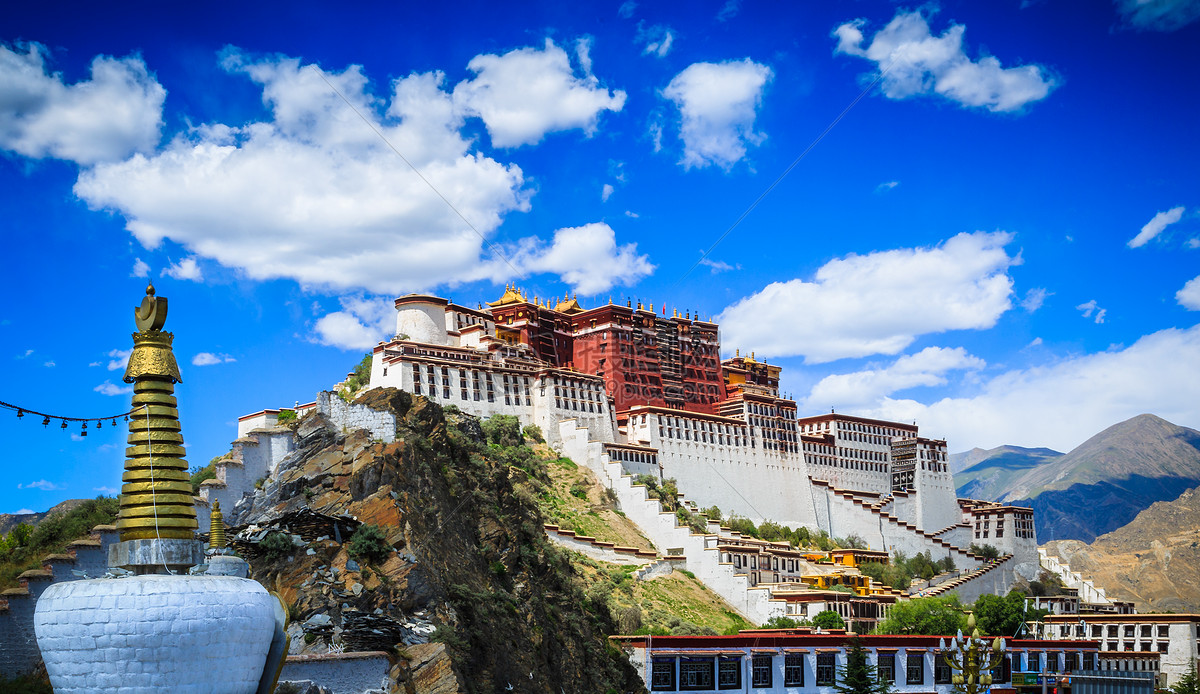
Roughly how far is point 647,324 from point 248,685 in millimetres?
79398

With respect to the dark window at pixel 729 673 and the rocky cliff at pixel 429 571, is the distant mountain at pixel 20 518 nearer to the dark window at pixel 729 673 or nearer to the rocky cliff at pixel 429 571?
the rocky cliff at pixel 429 571

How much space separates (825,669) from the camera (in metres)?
51.7

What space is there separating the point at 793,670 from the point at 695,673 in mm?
4791

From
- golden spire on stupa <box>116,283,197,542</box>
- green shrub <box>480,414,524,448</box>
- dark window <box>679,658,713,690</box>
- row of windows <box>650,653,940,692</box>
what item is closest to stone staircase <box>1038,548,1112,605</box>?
green shrub <box>480,414,524,448</box>

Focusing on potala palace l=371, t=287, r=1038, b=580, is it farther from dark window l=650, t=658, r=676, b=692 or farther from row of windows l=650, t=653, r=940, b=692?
dark window l=650, t=658, r=676, b=692

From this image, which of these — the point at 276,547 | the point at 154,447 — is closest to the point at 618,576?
the point at 276,547

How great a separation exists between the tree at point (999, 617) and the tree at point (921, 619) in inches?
172

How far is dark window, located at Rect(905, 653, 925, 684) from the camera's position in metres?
53.5

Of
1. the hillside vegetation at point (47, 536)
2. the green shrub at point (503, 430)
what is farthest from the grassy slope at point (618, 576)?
the hillside vegetation at point (47, 536)

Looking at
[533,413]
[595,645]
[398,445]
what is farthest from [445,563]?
[533,413]

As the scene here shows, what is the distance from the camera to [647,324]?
324ft

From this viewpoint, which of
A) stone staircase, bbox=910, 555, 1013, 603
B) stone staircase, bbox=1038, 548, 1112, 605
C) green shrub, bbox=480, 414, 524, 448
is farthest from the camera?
stone staircase, bbox=1038, 548, 1112, 605

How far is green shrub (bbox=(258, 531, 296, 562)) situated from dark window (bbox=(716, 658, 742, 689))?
74.8 feet

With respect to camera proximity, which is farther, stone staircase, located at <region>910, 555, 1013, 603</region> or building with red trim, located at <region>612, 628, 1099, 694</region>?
stone staircase, located at <region>910, 555, 1013, 603</region>
